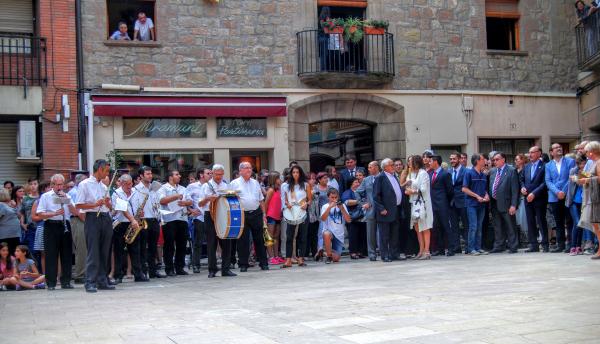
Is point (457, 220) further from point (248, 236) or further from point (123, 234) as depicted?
point (123, 234)

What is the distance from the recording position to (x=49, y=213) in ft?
37.3

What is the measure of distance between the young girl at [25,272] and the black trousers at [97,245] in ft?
5.22

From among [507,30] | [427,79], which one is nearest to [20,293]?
[427,79]

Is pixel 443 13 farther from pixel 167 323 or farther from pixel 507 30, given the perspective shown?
pixel 167 323

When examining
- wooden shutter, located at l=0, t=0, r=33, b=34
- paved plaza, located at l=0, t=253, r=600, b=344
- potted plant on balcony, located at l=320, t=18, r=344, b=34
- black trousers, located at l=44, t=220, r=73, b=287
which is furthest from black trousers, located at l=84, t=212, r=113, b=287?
potted plant on balcony, located at l=320, t=18, r=344, b=34

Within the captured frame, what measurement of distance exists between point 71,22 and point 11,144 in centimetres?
321

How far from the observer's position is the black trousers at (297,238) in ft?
46.1

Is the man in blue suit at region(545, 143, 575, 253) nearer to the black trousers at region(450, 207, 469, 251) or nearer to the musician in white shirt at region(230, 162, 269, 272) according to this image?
the black trousers at region(450, 207, 469, 251)

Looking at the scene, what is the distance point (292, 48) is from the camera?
1964 cm

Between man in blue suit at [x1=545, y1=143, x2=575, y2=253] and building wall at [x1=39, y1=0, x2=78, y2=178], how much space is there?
410 inches

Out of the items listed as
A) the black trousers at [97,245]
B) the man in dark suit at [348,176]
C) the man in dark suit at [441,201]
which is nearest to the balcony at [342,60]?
the man in dark suit at [348,176]

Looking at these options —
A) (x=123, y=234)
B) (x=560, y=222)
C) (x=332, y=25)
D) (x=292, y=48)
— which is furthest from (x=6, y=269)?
(x=332, y=25)

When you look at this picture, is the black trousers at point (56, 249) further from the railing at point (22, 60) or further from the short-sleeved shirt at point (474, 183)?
the short-sleeved shirt at point (474, 183)

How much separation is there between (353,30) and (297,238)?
7.29m
